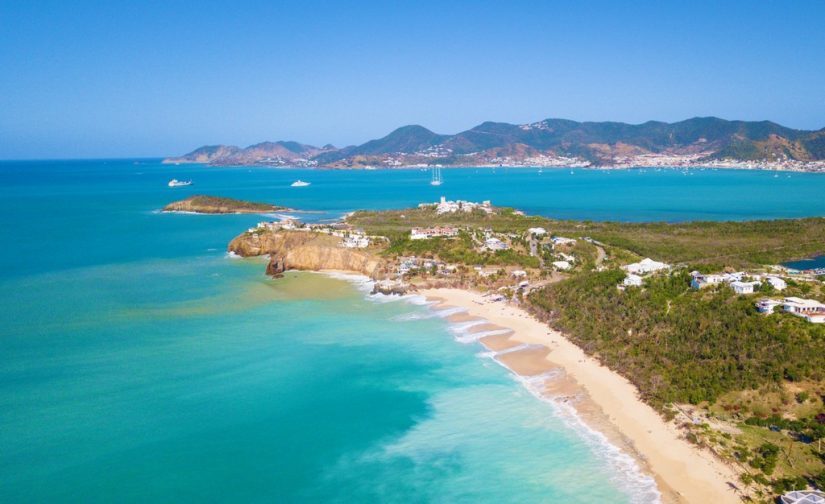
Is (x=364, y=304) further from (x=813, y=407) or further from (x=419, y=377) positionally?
(x=813, y=407)

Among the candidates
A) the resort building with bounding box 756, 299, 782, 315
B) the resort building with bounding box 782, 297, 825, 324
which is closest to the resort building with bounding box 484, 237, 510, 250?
the resort building with bounding box 756, 299, 782, 315

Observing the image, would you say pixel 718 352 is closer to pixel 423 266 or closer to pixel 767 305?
pixel 767 305

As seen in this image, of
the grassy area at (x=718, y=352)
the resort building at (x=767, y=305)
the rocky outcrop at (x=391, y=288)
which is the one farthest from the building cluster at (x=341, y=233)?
the resort building at (x=767, y=305)

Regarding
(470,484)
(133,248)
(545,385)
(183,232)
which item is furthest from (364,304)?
(183,232)

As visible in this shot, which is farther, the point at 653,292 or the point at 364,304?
the point at 364,304

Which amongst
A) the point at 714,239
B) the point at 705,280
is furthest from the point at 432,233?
the point at 705,280

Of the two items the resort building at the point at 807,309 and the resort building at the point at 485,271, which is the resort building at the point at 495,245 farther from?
the resort building at the point at 807,309
